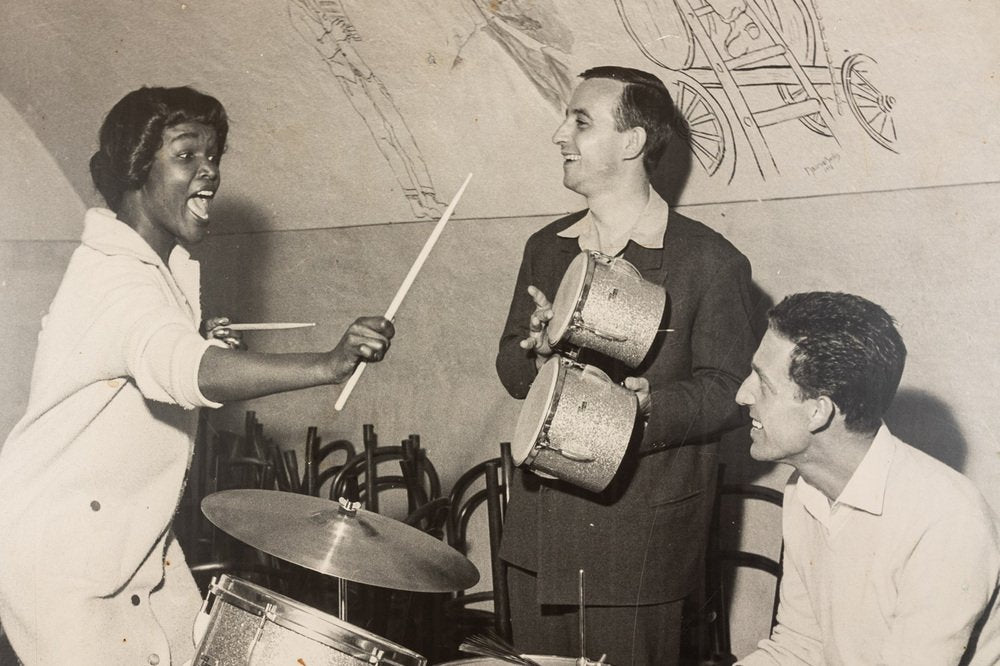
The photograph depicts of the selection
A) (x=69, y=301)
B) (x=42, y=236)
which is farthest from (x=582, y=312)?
(x=42, y=236)

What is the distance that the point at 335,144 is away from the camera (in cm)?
390

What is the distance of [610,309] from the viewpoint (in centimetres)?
230

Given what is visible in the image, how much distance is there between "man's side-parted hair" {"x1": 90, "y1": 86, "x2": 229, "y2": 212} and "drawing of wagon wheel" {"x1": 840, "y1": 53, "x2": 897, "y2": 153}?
1729 mm

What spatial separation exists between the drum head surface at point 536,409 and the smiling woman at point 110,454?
76 cm

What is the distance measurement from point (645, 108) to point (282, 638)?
1577 millimetres

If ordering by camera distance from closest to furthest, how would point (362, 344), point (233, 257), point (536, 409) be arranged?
point (362, 344)
point (536, 409)
point (233, 257)

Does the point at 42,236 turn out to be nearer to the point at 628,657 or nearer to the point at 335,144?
the point at 335,144

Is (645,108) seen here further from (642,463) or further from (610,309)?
(642,463)

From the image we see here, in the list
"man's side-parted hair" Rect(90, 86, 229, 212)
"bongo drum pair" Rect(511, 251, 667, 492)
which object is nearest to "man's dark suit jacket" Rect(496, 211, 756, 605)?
"bongo drum pair" Rect(511, 251, 667, 492)

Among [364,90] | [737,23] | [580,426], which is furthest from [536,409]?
[364,90]

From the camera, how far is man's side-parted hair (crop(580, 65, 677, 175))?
2.63 m

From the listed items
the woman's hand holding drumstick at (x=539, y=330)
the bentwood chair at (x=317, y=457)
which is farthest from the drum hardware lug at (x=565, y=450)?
the bentwood chair at (x=317, y=457)

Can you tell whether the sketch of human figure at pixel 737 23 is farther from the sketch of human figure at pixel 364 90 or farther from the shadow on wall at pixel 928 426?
the sketch of human figure at pixel 364 90

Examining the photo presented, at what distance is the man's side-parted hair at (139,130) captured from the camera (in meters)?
2.75
